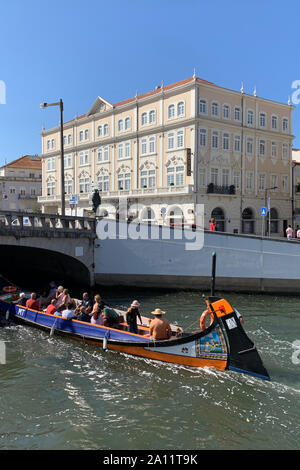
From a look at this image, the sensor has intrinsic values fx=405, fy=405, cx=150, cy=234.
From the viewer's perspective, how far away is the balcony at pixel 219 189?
119ft

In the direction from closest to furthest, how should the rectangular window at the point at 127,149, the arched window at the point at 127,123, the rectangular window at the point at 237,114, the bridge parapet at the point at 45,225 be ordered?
the bridge parapet at the point at 45,225 → the rectangular window at the point at 237,114 → the arched window at the point at 127,123 → the rectangular window at the point at 127,149

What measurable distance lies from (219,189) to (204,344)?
2706cm

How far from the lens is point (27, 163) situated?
7181cm

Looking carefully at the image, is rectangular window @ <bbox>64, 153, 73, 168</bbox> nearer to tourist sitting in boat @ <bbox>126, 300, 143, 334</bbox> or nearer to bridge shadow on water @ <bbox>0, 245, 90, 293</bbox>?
bridge shadow on water @ <bbox>0, 245, 90, 293</bbox>

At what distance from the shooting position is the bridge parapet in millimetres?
21891

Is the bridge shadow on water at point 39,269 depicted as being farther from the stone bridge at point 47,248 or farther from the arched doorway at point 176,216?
the arched doorway at point 176,216

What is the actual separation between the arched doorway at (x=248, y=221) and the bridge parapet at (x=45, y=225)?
1785 cm

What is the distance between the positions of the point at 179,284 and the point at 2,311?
10744 millimetres

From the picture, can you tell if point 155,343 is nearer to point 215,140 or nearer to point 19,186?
point 215,140

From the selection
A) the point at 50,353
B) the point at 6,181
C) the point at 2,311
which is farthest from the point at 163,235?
the point at 6,181

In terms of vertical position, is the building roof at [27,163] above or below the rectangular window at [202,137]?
above

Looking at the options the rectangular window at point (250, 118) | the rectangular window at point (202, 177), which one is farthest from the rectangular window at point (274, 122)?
the rectangular window at point (202, 177)
